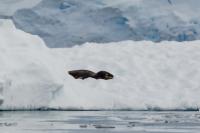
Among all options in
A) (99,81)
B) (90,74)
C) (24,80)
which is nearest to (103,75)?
(90,74)

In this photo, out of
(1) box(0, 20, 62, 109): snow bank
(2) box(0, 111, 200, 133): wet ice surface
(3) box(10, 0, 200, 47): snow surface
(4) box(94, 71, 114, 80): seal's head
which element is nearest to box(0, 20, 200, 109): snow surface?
(1) box(0, 20, 62, 109): snow bank

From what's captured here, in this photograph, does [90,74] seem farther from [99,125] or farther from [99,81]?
[99,125]

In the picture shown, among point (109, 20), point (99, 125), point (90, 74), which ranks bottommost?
point (109, 20)

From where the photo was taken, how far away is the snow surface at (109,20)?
7100 cm

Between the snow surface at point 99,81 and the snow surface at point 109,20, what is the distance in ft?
116

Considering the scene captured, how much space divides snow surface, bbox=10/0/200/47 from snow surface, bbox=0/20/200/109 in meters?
35.3

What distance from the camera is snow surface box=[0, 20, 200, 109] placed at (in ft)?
81.2

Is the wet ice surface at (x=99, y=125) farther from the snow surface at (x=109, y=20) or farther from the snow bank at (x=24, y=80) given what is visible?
the snow surface at (x=109, y=20)

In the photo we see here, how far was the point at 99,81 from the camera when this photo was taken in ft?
97.0

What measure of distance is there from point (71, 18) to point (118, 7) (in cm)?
767

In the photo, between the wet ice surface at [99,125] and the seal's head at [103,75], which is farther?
the seal's head at [103,75]

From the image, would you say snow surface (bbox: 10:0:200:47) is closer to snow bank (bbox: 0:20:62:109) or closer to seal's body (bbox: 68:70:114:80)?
seal's body (bbox: 68:70:114:80)

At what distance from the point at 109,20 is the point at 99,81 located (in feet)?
154

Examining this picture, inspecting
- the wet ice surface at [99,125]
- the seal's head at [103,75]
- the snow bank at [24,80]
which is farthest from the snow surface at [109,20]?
the wet ice surface at [99,125]
